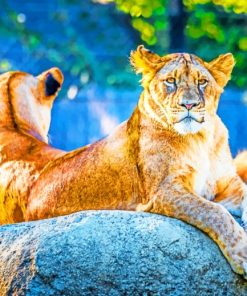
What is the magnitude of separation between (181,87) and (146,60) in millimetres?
357

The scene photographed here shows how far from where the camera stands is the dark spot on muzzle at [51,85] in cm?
905

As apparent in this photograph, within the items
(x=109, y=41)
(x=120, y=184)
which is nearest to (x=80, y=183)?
(x=120, y=184)

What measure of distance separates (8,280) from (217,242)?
962 millimetres

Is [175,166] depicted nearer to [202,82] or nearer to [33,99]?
[202,82]

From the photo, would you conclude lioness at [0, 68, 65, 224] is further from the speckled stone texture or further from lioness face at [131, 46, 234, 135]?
the speckled stone texture

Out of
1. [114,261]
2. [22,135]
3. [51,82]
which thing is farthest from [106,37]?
[114,261]

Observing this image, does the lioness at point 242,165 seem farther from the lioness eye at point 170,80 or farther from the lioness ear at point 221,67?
the lioness eye at point 170,80

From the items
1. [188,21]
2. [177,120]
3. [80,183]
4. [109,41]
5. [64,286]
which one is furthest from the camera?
[109,41]

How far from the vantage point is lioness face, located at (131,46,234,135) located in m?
6.91

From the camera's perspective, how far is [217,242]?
6617mm

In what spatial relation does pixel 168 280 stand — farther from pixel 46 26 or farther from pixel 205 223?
pixel 46 26

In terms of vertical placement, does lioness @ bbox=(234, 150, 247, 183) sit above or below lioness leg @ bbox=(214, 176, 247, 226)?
below

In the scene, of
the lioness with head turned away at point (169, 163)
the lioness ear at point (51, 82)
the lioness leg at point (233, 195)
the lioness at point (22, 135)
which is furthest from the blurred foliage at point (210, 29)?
the lioness leg at point (233, 195)

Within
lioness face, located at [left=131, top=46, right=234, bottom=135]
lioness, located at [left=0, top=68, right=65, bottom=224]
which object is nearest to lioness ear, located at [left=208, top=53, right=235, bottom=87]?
lioness face, located at [left=131, top=46, right=234, bottom=135]
